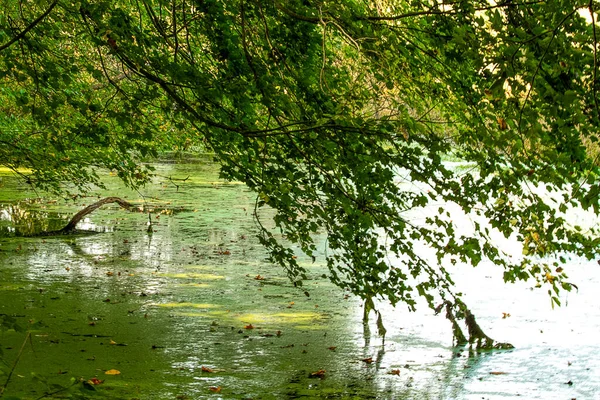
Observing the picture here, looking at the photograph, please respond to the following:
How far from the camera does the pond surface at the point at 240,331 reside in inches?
216

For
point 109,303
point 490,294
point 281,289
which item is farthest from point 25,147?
point 490,294

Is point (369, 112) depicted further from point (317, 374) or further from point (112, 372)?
point (112, 372)

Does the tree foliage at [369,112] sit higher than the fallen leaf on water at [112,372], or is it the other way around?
the tree foliage at [369,112]

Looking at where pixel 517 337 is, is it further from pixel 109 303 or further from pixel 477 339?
pixel 109 303

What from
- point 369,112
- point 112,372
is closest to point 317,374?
point 112,372

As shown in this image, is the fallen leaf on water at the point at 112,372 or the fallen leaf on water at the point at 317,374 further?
the fallen leaf on water at the point at 317,374

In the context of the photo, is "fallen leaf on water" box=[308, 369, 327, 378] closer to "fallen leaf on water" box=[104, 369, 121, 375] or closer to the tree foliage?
the tree foliage

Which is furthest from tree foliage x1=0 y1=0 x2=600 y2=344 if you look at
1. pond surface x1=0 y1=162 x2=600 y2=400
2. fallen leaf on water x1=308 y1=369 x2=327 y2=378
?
pond surface x1=0 y1=162 x2=600 y2=400

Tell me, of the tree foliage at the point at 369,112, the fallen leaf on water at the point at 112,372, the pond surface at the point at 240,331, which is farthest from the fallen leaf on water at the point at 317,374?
the fallen leaf on water at the point at 112,372

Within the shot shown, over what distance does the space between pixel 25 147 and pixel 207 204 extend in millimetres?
8092

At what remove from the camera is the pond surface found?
5492 millimetres

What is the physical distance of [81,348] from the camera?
6.01 m

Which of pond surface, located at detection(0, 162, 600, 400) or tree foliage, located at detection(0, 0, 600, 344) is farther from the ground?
tree foliage, located at detection(0, 0, 600, 344)

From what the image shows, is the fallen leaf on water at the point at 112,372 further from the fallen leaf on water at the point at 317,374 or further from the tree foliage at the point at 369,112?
the tree foliage at the point at 369,112
